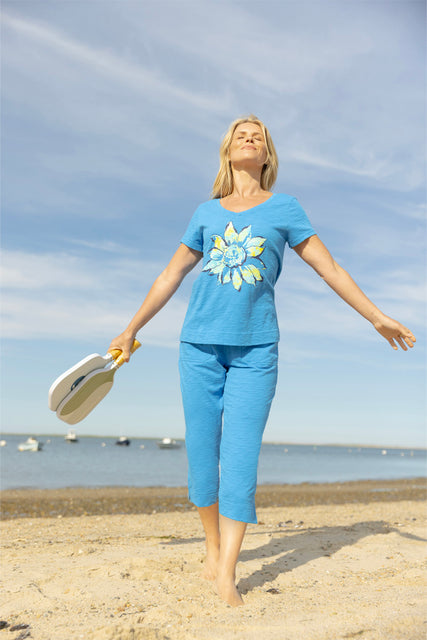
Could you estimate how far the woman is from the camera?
282 cm

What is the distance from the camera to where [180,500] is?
45.5ft

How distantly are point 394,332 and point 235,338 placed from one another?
924 millimetres

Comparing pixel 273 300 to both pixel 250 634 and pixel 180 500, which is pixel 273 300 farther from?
pixel 180 500

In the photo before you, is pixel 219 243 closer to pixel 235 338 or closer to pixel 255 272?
pixel 255 272

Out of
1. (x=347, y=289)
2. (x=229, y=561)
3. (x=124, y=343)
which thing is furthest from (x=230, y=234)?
(x=229, y=561)

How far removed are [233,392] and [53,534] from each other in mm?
3929

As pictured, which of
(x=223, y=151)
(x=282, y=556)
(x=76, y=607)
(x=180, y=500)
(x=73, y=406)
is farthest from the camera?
(x=180, y=500)

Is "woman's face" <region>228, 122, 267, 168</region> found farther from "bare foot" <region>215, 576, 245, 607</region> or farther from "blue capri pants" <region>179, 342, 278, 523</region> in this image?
"bare foot" <region>215, 576, 245, 607</region>

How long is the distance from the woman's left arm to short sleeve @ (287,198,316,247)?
0.15 ft

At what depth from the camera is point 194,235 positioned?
3258mm

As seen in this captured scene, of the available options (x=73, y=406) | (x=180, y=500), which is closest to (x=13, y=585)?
(x=73, y=406)

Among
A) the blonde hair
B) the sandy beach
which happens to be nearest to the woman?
the blonde hair

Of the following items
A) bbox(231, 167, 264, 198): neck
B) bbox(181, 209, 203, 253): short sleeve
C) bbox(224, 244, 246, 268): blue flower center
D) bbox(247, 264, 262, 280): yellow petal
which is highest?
bbox(231, 167, 264, 198): neck

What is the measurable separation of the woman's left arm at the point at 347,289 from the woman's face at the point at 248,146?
668mm
